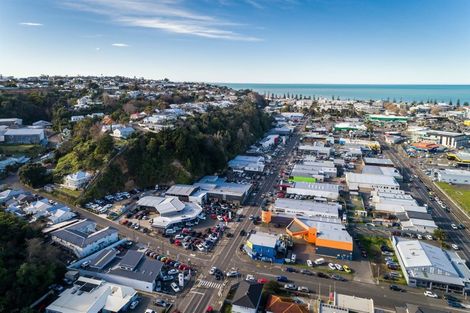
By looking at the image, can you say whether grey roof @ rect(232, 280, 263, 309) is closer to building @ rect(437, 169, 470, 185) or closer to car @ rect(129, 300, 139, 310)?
car @ rect(129, 300, 139, 310)

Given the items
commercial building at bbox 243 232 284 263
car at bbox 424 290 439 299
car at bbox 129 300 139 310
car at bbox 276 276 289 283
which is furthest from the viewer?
commercial building at bbox 243 232 284 263

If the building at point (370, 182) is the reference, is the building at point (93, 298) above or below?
below

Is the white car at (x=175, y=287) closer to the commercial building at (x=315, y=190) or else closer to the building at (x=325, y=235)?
the building at (x=325, y=235)

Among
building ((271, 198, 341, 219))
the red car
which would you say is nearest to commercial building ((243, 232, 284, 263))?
the red car

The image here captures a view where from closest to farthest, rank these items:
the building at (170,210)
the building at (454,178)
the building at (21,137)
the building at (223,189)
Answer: the building at (170,210) → the building at (223,189) → the building at (454,178) → the building at (21,137)

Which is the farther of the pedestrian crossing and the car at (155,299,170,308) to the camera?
the pedestrian crossing

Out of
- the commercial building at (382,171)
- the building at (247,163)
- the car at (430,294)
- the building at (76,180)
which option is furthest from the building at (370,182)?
the building at (76,180)

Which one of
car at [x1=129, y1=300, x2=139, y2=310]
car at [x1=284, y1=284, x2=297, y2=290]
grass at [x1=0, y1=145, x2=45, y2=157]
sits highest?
grass at [x1=0, y1=145, x2=45, y2=157]
